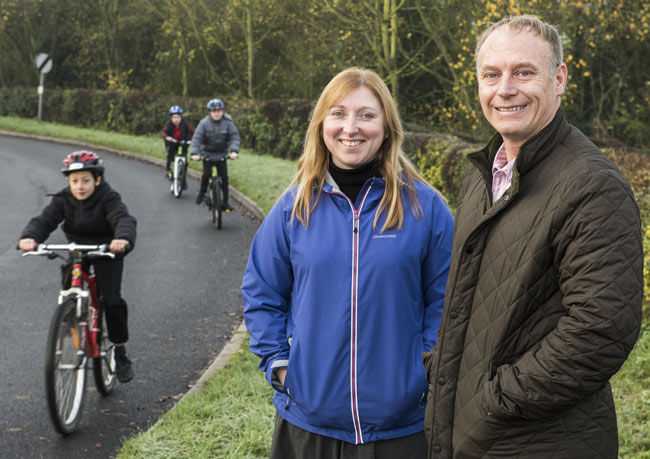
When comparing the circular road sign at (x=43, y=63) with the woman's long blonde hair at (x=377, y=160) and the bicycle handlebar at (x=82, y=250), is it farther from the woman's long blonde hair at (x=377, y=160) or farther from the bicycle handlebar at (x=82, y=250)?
the woman's long blonde hair at (x=377, y=160)

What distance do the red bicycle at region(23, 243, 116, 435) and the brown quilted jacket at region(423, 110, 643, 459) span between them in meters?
3.67

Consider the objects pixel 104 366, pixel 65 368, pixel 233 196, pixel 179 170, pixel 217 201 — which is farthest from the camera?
pixel 233 196

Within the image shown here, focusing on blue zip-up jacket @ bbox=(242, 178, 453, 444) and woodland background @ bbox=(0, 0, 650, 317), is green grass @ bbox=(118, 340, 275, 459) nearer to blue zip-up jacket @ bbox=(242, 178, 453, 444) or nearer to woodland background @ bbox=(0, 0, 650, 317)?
blue zip-up jacket @ bbox=(242, 178, 453, 444)

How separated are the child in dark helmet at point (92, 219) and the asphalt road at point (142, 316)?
2.66ft

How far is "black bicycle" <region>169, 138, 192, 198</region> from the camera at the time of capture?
16.6m

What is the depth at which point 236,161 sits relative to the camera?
22344 millimetres

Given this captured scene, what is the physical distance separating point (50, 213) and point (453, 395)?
430cm

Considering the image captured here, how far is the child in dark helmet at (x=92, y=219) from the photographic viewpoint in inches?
227

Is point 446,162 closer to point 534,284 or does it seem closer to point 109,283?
point 109,283

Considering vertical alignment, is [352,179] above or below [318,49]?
below

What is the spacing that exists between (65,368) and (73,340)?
21cm

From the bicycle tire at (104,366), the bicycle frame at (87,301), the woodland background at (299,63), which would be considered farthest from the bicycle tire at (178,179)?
the bicycle frame at (87,301)

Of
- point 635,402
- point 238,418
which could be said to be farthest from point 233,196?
point 635,402

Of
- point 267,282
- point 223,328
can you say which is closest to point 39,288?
Result: point 223,328
